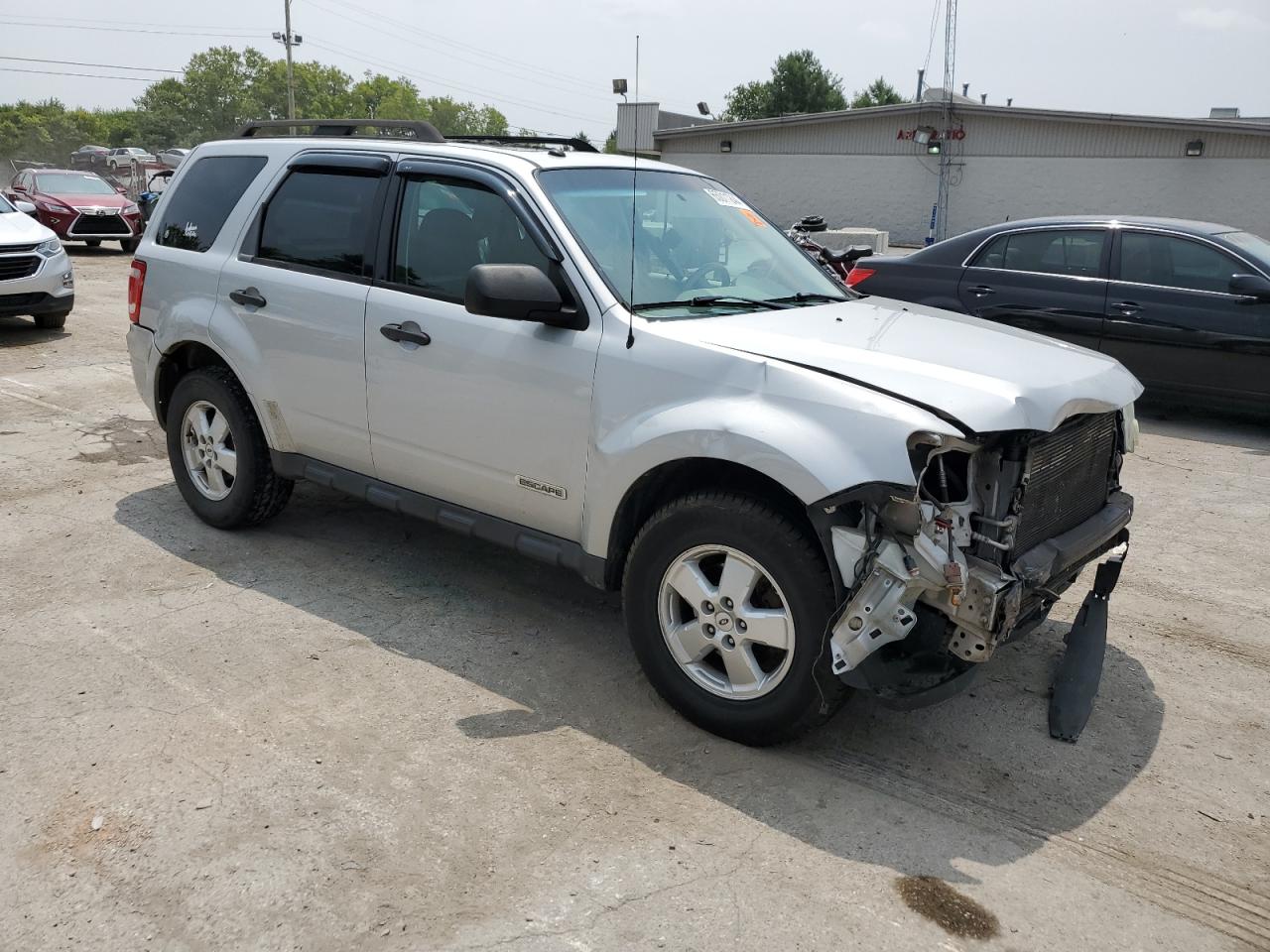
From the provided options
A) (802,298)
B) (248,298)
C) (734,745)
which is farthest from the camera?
(248,298)

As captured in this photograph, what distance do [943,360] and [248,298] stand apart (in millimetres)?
3272

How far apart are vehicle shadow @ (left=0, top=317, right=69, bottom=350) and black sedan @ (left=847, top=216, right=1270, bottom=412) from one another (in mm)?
8752

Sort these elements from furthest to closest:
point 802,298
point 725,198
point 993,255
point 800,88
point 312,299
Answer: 1. point 800,88
2. point 993,255
3. point 725,198
4. point 312,299
5. point 802,298

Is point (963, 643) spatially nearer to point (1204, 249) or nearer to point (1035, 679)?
point (1035, 679)

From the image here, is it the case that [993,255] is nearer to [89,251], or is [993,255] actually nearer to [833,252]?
[833,252]

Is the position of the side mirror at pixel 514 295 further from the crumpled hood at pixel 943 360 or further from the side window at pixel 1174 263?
the side window at pixel 1174 263

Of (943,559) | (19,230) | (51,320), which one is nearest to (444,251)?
(943,559)

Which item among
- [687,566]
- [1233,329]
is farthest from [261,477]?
[1233,329]

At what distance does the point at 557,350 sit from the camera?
3.95 metres

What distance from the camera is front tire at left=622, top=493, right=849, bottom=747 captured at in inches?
132

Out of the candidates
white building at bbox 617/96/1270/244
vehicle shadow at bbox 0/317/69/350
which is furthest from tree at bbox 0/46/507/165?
vehicle shadow at bbox 0/317/69/350

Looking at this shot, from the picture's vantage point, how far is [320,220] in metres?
4.90

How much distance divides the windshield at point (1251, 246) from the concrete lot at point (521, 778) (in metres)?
3.84

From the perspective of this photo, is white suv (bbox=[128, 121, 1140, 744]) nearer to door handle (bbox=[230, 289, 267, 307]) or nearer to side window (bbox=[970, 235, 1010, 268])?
door handle (bbox=[230, 289, 267, 307])
